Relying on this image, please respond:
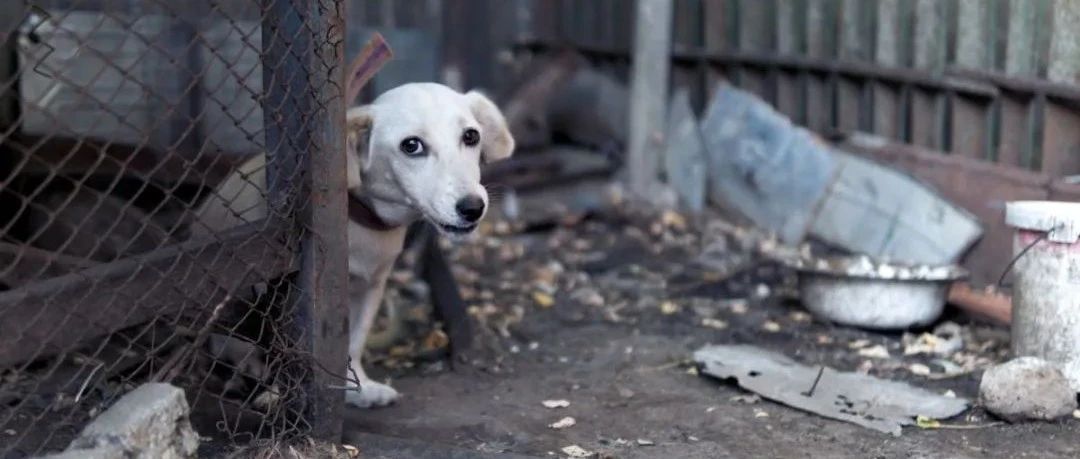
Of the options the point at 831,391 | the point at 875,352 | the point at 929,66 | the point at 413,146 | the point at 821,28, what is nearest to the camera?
the point at 413,146

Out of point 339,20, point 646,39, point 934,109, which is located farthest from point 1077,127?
point 339,20

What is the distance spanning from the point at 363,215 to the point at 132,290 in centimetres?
123

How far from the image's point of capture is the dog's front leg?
14.2 ft

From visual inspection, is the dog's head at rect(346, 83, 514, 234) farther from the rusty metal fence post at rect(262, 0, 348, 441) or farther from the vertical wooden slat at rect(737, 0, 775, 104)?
the vertical wooden slat at rect(737, 0, 775, 104)

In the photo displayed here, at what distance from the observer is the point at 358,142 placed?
4090 millimetres

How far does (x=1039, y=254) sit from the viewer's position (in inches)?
176

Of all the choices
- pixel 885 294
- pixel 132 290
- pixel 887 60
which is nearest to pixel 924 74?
pixel 887 60

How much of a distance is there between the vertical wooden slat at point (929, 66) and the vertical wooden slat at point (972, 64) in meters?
0.11

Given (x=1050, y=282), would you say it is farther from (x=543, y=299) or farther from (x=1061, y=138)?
(x=543, y=299)

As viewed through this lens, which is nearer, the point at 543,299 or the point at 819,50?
the point at 543,299

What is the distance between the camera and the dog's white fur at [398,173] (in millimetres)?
3969

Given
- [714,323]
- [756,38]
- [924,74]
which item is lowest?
[714,323]

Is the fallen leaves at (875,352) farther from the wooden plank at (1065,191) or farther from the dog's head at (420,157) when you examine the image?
the dog's head at (420,157)

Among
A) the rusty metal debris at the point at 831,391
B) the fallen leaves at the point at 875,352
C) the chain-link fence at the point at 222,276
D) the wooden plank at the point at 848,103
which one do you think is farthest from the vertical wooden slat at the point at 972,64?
the chain-link fence at the point at 222,276
